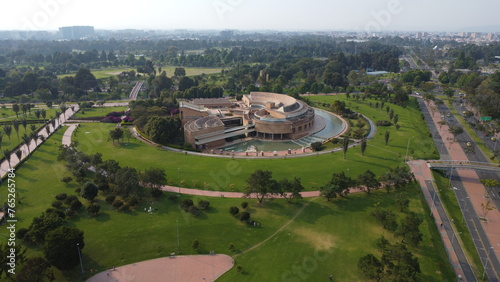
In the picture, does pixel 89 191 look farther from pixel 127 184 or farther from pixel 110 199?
pixel 127 184

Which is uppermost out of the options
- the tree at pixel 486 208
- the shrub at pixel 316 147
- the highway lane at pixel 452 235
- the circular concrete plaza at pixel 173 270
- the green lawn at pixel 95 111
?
the green lawn at pixel 95 111

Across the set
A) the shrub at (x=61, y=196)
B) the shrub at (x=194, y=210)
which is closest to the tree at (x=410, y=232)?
the shrub at (x=194, y=210)

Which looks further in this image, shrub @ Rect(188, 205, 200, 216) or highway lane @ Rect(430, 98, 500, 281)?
shrub @ Rect(188, 205, 200, 216)

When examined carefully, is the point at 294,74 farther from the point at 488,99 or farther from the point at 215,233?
the point at 215,233

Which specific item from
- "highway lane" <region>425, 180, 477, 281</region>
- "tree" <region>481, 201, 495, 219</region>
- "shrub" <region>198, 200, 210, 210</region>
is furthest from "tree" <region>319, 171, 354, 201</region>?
"tree" <region>481, 201, 495, 219</region>

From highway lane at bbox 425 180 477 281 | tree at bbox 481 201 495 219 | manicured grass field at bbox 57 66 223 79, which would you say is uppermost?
manicured grass field at bbox 57 66 223 79

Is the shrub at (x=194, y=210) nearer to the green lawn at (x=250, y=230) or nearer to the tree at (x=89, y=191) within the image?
the green lawn at (x=250, y=230)

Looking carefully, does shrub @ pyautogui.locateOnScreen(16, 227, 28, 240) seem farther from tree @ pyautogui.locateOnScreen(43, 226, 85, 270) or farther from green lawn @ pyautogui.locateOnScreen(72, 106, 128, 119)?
green lawn @ pyautogui.locateOnScreen(72, 106, 128, 119)
